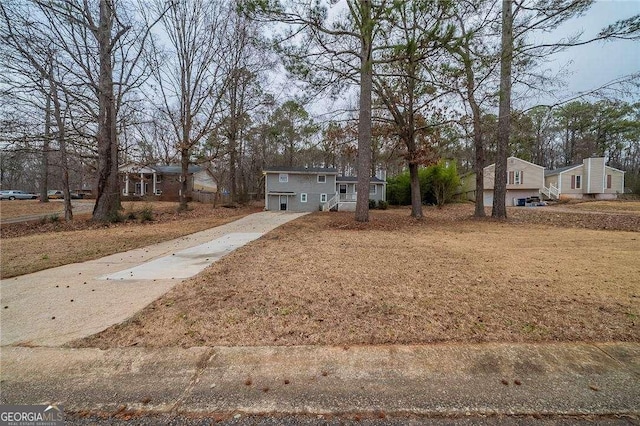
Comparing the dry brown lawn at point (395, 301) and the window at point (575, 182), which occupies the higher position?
the window at point (575, 182)

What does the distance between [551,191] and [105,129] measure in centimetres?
3703

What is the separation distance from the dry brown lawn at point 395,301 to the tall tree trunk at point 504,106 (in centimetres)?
767

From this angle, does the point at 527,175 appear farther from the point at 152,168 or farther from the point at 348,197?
the point at 152,168

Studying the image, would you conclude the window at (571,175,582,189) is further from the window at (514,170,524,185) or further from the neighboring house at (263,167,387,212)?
the neighboring house at (263,167,387,212)

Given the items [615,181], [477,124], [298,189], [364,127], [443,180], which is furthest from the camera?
[615,181]

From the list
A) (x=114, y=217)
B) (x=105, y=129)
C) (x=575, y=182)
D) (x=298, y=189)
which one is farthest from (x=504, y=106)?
(x=575, y=182)

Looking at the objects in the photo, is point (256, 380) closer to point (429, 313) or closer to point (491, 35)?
point (429, 313)

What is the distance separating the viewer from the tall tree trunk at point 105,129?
40.7ft

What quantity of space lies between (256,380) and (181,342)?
968mm

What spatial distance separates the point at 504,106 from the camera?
12.6 m

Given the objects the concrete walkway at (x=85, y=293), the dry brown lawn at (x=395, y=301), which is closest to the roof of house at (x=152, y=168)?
the concrete walkway at (x=85, y=293)

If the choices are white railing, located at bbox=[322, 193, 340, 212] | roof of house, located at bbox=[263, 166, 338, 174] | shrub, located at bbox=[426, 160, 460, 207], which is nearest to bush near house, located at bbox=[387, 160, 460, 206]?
shrub, located at bbox=[426, 160, 460, 207]

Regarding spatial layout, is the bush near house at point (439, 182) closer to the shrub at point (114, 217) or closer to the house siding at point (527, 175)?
the house siding at point (527, 175)

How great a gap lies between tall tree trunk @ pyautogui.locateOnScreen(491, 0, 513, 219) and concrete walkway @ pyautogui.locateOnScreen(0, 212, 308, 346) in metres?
11.9
